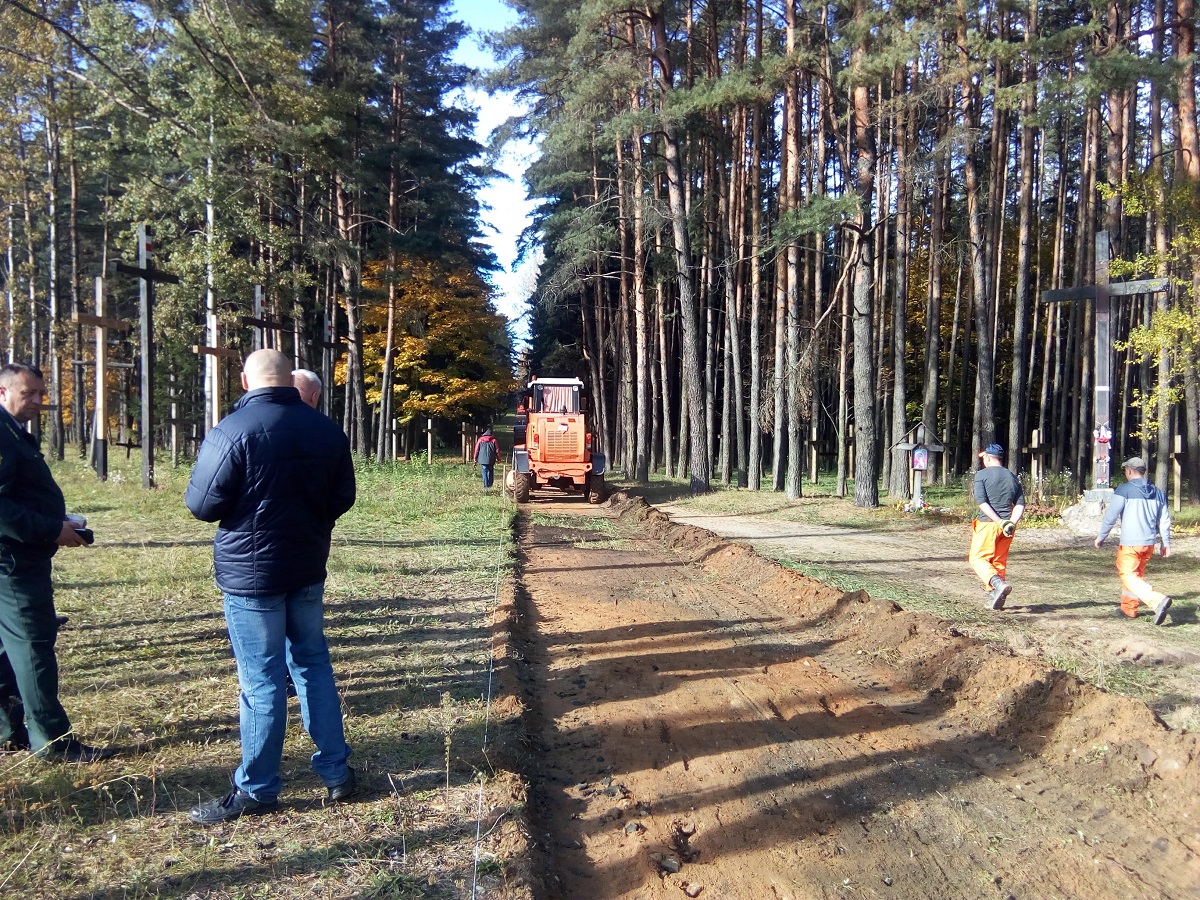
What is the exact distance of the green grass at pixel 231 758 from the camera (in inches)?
131

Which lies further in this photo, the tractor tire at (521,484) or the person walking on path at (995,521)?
the tractor tire at (521,484)

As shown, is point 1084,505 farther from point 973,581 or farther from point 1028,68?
point 1028,68

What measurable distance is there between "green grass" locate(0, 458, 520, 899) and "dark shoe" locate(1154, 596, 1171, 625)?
5.94 metres

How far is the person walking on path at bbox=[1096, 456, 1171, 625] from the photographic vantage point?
25.9ft

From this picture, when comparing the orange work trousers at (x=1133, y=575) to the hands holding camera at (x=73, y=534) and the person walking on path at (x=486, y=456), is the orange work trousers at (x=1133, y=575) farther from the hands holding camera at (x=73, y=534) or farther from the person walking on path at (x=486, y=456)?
the person walking on path at (x=486, y=456)

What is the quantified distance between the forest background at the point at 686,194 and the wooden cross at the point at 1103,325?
1648mm

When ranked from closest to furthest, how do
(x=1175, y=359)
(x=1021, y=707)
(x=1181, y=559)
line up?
(x=1021, y=707) → (x=1181, y=559) → (x=1175, y=359)

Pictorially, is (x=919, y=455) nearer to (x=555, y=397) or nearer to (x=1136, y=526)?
(x=555, y=397)

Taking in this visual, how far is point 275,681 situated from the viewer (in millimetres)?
3742

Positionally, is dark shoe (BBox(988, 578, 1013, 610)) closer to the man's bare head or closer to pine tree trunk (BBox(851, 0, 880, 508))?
the man's bare head

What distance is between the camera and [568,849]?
3.87 meters

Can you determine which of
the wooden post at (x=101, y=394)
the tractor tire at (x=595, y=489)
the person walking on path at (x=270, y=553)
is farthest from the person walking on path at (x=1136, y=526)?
the wooden post at (x=101, y=394)

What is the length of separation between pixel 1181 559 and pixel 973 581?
146 inches

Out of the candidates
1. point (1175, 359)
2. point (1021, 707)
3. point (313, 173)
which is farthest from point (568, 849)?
point (313, 173)
